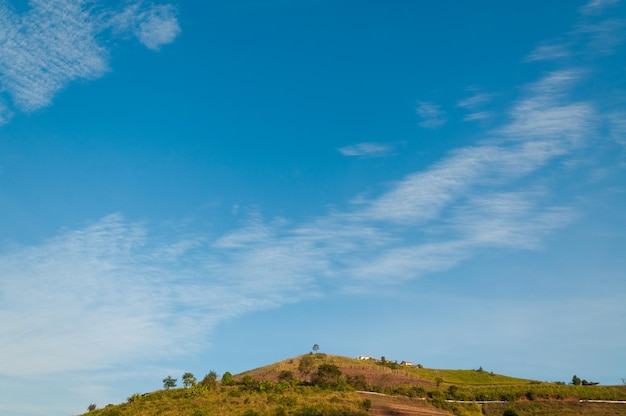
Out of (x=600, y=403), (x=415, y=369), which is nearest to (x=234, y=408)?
(x=415, y=369)

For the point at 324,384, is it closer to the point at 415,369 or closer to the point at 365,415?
the point at 365,415

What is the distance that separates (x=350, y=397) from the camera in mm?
77812

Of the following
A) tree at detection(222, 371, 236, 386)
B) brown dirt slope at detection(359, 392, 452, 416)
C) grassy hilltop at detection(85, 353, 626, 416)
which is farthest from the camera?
tree at detection(222, 371, 236, 386)

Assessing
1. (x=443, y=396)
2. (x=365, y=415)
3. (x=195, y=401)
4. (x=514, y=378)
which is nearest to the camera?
(x=365, y=415)

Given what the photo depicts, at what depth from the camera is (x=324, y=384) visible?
8212cm

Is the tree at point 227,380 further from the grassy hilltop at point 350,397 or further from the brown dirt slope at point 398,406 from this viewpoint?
the brown dirt slope at point 398,406

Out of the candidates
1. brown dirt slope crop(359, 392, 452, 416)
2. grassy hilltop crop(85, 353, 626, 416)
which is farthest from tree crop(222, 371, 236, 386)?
brown dirt slope crop(359, 392, 452, 416)

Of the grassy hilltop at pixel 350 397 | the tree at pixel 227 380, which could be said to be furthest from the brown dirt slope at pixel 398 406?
the tree at pixel 227 380

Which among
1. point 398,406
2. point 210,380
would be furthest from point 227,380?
point 398,406

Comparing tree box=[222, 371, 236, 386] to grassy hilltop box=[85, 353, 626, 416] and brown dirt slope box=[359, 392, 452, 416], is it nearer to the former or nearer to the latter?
grassy hilltop box=[85, 353, 626, 416]

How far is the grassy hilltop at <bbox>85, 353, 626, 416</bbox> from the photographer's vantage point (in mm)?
74375

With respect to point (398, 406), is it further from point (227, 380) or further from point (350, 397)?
point (227, 380)

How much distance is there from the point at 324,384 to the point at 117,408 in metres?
32.1

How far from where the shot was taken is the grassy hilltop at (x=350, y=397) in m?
74.4
